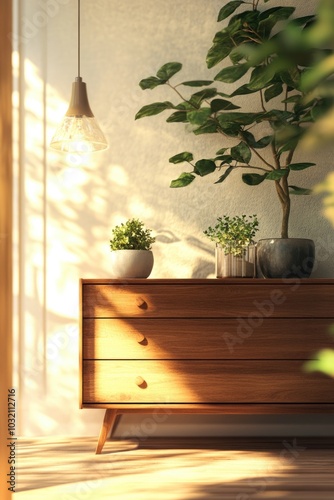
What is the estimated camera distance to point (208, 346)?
2.54 metres

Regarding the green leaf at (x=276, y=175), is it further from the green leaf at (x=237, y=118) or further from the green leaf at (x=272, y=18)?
the green leaf at (x=272, y=18)

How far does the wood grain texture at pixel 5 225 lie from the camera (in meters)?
1.05

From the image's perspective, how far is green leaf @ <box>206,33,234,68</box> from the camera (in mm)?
2934

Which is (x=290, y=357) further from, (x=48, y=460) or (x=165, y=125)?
(x=165, y=125)

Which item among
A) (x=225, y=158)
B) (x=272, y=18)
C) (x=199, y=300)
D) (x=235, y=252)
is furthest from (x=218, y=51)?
(x=199, y=300)

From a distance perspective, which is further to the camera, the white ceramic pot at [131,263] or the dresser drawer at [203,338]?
the white ceramic pot at [131,263]

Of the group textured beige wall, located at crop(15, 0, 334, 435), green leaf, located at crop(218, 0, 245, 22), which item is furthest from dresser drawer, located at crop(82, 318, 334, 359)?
green leaf, located at crop(218, 0, 245, 22)

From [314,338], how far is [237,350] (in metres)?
0.33

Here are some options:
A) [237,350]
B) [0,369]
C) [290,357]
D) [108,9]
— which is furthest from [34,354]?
[0,369]

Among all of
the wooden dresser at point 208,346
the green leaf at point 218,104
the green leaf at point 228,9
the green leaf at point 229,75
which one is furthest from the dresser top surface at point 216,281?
the green leaf at point 228,9

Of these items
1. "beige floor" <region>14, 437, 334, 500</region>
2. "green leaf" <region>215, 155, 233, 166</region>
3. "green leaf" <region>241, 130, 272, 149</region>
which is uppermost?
"green leaf" <region>241, 130, 272, 149</region>

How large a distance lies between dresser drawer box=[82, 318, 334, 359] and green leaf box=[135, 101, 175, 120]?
102 centimetres

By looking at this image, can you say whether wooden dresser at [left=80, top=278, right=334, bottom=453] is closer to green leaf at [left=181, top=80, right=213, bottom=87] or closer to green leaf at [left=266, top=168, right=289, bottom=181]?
green leaf at [left=266, top=168, right=289, bottom=181]

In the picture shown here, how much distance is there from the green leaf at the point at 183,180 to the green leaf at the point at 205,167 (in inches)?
2.3
